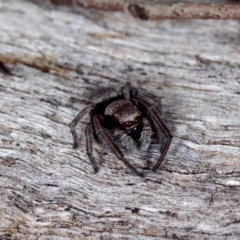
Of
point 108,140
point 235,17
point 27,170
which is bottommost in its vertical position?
point 27,170

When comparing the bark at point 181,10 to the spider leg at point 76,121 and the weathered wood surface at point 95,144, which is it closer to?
the weathered wood surface at point 95,144

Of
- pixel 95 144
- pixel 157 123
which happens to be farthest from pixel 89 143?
pixel 157 123

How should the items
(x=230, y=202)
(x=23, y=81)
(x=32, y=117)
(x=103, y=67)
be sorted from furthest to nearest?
(x=103, y=67) < (x=23, y=81) < (x=32, y=117) < (x=230, y=202)

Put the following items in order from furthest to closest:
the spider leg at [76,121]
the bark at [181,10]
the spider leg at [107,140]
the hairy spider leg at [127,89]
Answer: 1. the bark at [181,10]
2. the hairy spider leg at [127,89]
3. the spider leg at [76,121]
4. the spider leg at [107,140]

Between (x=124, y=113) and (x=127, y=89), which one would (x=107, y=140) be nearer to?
(x=124, y=113)

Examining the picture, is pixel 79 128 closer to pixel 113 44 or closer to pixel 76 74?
pixel 76 74

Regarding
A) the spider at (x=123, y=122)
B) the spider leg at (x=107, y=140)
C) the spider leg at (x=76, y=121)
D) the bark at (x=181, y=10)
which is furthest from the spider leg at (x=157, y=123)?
the bark at (x=181, y=10)

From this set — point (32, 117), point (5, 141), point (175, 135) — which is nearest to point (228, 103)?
point (175, 135)
